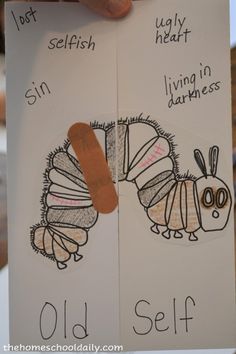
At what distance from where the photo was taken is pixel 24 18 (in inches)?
20.3

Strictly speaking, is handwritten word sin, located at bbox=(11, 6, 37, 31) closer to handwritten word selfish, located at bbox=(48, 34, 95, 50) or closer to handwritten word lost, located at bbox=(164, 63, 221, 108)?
handwritten word selfish, located at bbox=(48, 34, 95, 50)

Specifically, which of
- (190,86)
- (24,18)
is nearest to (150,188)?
(190,86)

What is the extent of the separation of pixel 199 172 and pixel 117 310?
0.22 meters

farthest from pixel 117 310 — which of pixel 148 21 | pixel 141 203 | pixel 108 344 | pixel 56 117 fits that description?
pixel 148 21

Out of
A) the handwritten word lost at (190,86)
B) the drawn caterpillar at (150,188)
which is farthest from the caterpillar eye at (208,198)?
the handwritten word lost at (190,86)

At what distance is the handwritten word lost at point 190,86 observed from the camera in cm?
51

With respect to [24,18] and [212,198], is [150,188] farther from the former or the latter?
[24,18]

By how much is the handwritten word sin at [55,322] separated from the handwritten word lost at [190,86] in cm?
32

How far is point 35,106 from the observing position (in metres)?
0.52

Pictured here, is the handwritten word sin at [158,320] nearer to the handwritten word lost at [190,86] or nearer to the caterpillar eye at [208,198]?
the caterpillar eye at [208,198]

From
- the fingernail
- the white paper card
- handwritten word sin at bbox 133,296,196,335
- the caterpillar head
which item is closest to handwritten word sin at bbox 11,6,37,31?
the white paper card

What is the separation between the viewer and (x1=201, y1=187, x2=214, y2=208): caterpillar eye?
517mm

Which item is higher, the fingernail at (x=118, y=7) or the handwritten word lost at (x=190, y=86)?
the fingernail at (x=118, y=7)

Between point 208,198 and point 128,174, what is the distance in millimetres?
114
